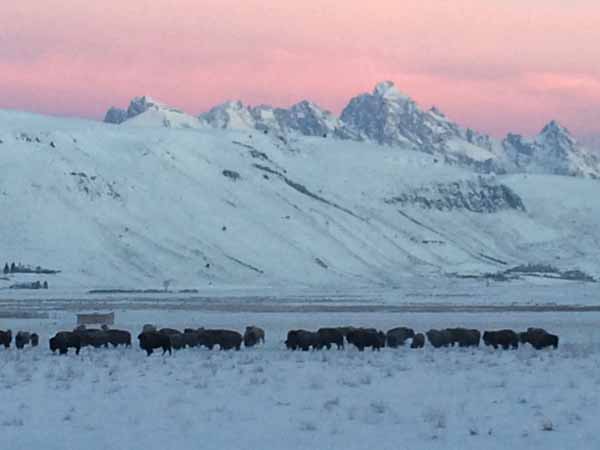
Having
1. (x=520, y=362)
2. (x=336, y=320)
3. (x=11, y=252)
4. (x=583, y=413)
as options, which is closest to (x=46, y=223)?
(x=11, y=252)

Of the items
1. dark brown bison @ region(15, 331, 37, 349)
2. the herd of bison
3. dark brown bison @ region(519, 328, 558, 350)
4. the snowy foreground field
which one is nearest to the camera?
the snowy foreground field

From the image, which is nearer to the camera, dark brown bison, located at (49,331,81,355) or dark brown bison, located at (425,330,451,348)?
dark brown bison, located at (49,331,81,355)

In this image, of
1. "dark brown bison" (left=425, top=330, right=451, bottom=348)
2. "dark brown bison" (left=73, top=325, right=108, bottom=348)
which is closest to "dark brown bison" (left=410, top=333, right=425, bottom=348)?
"dark brown bison" (left=425, top=330, right=451, bottom=348)

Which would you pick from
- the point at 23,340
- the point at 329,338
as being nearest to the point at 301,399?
the point at 329,338

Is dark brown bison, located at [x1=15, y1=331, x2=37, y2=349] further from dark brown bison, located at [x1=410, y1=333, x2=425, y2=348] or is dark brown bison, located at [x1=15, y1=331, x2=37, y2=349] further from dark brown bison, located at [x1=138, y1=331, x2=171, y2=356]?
dark brown bison, located at [x1=410, y1=333, x2=425, y2=348]

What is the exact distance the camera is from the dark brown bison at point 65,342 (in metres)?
40.9

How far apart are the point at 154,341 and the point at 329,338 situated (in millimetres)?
6218

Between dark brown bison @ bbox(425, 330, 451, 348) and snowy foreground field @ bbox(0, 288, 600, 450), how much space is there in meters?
1.77

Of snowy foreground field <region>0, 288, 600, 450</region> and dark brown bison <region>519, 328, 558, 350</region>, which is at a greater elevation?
dark brown bison <region>519, 328, 558, 350</region>

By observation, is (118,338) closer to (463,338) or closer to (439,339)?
(439,339)

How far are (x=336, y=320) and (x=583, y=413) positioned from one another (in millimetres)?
48305

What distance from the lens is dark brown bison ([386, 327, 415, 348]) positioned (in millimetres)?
45469

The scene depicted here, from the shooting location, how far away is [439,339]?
4531 centimetres

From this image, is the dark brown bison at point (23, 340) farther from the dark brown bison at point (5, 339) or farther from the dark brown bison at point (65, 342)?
the dark brown bison at point (65, 342)
